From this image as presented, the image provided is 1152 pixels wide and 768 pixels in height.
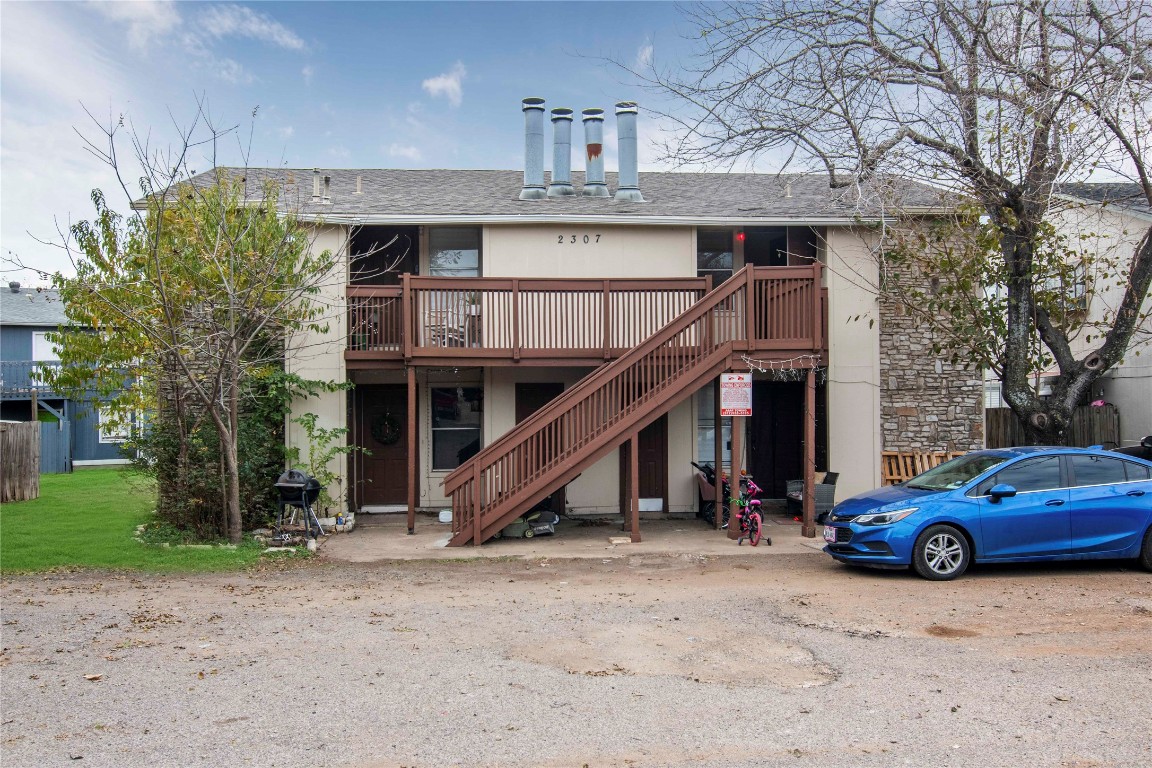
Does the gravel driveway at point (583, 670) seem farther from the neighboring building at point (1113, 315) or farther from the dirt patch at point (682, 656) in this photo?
the neighboring building at point (1113, 315)

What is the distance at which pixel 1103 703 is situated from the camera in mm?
5469

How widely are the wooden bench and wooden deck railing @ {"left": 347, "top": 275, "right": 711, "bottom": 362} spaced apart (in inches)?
188

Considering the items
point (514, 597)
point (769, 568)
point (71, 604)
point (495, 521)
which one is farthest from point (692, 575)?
point (71, 604)

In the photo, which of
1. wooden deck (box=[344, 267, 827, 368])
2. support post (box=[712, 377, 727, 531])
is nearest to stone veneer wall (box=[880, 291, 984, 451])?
wooden deck (box=[344, 267, 827, 368])

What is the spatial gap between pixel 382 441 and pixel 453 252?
379 cm

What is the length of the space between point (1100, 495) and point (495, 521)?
769 cm

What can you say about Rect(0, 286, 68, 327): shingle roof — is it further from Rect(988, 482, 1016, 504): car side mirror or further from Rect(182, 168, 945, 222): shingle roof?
Rect(988, 482, 1016, 504): car side mirror

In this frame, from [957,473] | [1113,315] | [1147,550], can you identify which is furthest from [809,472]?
[1113,315]

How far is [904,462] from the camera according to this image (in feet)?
49.7

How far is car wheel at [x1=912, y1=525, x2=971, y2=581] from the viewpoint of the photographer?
30.3 ft

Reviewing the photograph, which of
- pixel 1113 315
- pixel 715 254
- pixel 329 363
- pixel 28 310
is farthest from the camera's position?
pixel 28 310

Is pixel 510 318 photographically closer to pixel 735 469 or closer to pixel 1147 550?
pixel 735 469

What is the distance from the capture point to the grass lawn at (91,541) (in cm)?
1067

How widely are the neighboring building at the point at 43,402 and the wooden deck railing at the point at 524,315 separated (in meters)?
13.6
